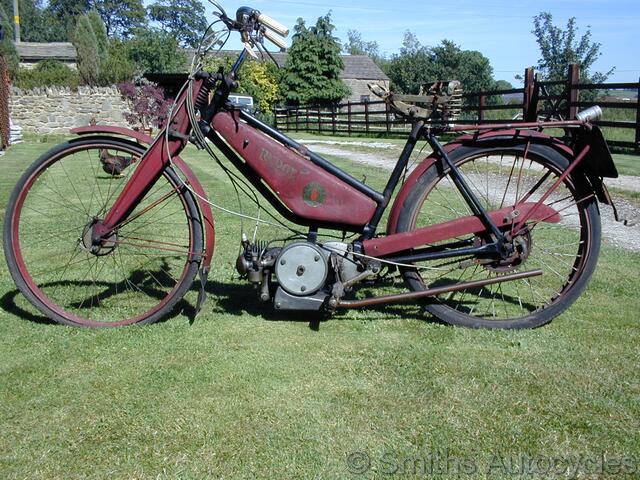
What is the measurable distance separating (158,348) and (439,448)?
168 cm

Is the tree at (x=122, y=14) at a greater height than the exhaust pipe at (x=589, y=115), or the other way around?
the tree at (x=122, y=14)

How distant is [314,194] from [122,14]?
83508mm

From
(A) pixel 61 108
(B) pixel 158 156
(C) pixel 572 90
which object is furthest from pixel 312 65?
(B) pixel 158 156

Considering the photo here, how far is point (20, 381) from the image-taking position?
3.24m

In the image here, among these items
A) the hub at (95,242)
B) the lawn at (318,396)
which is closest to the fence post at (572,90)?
the lawn at (318,396)

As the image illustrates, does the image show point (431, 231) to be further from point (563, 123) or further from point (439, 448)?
point (439, 448)

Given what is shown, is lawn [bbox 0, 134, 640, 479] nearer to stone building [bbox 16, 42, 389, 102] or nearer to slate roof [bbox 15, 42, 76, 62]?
stone building [bbox 16, 42, 389, 102]

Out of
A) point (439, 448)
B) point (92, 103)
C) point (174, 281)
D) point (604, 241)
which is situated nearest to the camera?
point (439, 448)

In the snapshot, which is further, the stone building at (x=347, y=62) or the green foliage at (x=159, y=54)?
the stone building at (x=347, y=62)

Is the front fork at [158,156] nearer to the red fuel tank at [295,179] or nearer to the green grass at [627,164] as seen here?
the red fuel tank at [295,179]

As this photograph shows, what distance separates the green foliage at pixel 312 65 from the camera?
1508 inches

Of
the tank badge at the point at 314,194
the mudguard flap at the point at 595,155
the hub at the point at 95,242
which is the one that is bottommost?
the hub at the point at 95,242

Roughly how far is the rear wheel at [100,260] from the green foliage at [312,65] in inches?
1270

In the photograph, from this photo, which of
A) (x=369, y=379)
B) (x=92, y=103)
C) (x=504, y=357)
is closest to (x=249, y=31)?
(x=369, y=379)
